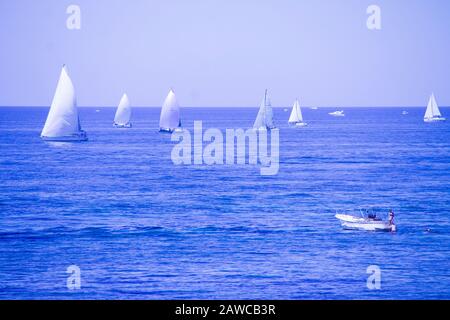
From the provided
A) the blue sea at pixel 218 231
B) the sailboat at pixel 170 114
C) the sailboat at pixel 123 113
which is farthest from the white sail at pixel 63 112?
the sailboat at pixel 123 113

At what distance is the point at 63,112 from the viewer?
96.0m

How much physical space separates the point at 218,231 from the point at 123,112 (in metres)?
112

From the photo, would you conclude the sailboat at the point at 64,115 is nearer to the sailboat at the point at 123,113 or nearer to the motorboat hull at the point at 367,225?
the sailboat at the point at 123,113

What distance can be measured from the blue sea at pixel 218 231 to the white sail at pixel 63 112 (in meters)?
9.60

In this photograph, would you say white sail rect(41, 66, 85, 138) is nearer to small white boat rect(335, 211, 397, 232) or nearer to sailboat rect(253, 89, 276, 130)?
sailboat rect(253, 89, 276, 130)

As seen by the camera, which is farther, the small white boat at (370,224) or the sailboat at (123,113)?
the sailboat at (123,113)

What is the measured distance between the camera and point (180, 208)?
53.4 m

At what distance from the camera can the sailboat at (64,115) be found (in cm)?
9306

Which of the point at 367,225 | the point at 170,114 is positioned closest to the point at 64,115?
the point at 170,114

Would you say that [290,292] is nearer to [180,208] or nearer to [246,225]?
[246,225]

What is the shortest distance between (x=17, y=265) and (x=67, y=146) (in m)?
74.3

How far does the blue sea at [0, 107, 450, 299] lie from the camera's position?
31.3 meters

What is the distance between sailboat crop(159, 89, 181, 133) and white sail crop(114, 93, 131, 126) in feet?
46.1
